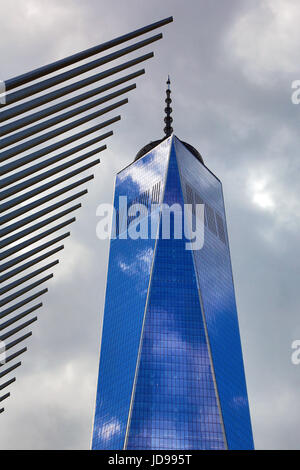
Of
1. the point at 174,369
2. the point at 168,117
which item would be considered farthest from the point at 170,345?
the point at 168,117

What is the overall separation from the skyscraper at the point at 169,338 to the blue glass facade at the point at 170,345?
0.17m

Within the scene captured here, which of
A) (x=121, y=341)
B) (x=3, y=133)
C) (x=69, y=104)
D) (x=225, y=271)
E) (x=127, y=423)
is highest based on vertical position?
(x=225, y=271)

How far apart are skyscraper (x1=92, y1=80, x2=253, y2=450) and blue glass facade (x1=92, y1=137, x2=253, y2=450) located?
0.56ft

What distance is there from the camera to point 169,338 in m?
101

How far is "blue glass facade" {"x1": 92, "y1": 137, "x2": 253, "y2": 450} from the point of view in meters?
94.0

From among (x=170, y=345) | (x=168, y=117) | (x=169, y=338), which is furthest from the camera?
(x=168, y=117)

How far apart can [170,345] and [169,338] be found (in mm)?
1226

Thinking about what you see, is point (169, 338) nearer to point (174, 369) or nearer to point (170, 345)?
point (170, 345)

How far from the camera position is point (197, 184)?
410 ft

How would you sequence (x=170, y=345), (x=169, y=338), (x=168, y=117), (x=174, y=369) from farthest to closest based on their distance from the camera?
1. (x=168, y=117)
2. (x=169, y=338)
3. (x=170, y=345)
4. (x=174, y=369)
